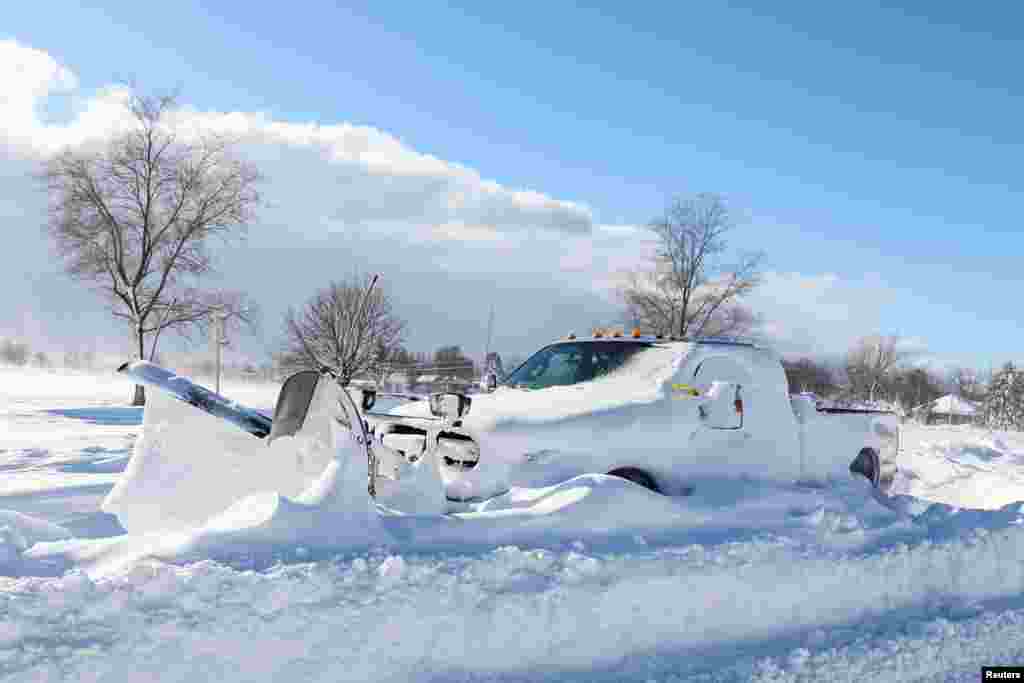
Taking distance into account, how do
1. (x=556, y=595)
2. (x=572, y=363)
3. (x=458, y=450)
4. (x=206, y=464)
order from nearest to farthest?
(x=556, y=595)
(x=206, y=464)
(x=458, y=450)
(x=572, y=363)

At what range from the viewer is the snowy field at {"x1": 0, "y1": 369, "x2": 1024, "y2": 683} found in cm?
306

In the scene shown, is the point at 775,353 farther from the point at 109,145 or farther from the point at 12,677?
the point at 109,145

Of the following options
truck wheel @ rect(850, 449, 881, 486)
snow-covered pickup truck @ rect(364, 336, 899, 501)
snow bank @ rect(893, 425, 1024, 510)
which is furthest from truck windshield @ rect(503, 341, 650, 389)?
snow bank @ rect(893, 425, 1024, 510)

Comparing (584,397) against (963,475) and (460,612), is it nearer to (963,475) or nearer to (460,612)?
(460,612)

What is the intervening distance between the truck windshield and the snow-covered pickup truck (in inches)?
0.6

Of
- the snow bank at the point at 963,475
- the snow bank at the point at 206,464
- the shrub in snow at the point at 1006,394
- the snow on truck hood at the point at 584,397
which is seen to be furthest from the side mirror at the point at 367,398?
the shrub in snow at the point at 1006,394

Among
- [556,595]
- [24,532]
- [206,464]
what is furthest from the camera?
[206,464]

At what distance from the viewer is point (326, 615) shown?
327 cm

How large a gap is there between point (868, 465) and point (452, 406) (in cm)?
422

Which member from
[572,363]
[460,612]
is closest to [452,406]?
[572,363]

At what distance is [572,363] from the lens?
→ 6.79 m

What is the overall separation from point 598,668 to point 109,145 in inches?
1298

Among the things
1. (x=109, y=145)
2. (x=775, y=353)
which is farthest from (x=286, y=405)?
(x=109, y=145)

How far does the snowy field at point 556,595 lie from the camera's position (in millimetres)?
3057
